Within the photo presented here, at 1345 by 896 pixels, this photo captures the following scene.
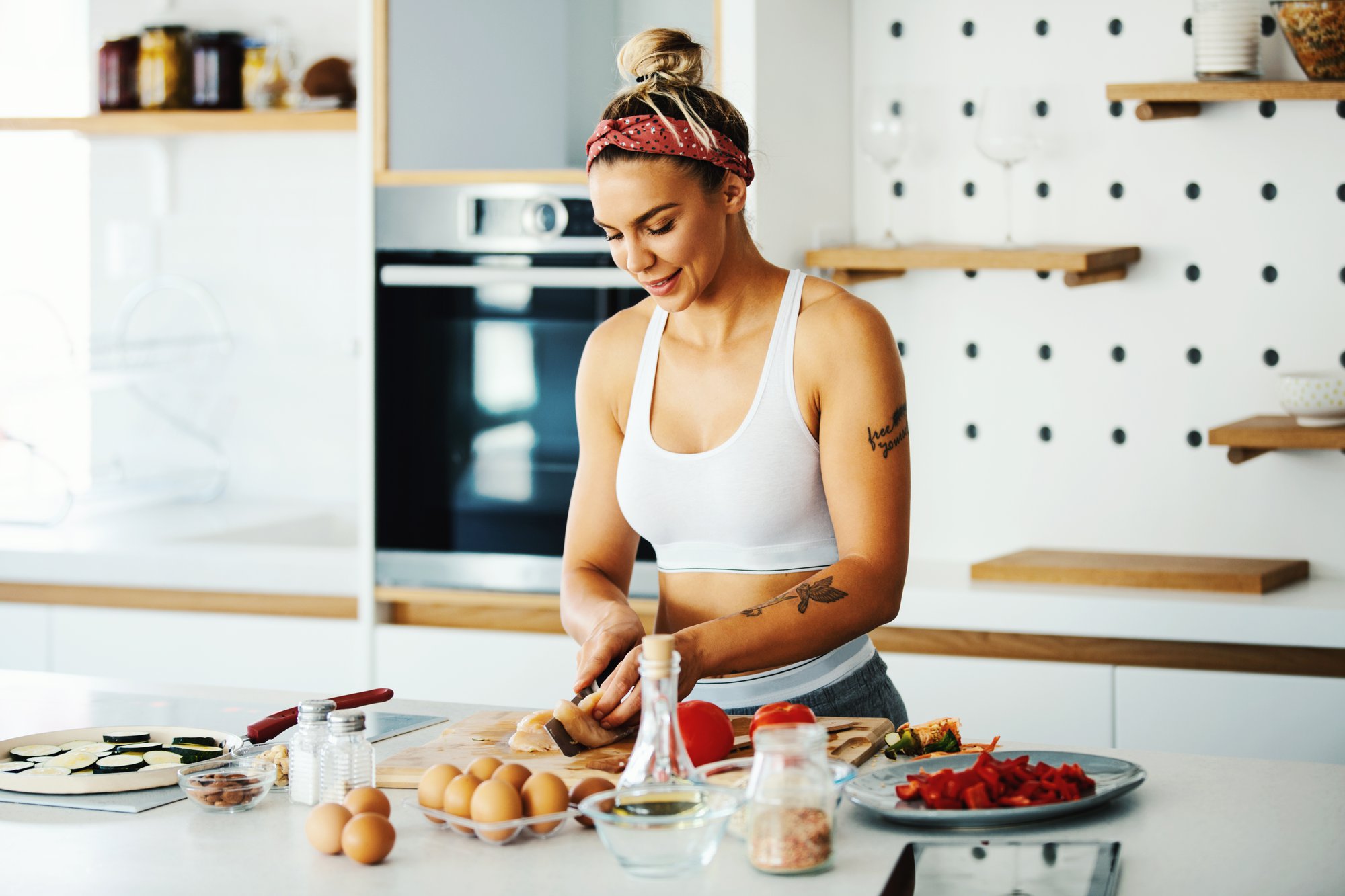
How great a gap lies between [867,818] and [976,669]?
4.47 feet

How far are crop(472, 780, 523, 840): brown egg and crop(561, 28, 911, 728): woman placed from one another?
12.7 inches

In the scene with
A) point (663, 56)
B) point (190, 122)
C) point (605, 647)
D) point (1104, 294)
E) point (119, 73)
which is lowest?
point (605, 647)

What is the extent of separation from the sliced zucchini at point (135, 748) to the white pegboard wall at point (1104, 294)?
1859mm

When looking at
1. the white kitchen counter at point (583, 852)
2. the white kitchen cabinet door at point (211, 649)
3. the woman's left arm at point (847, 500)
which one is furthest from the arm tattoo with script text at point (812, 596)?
the white kitchen cabinet door at point (211, 649)

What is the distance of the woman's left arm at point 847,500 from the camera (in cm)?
162

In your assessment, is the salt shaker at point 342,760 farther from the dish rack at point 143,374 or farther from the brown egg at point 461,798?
the dish rack at point 143,374

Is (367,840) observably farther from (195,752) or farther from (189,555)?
(189,555)

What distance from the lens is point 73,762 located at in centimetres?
147

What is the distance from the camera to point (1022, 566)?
8.84 feet

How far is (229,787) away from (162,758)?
17 centimetres

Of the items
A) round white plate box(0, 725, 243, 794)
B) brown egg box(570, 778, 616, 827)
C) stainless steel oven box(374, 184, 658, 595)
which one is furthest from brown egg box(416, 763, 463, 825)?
stainless steel oven box(374, 184, 658, 595)

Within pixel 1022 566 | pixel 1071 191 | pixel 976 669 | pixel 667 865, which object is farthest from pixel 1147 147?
pixel 667 865

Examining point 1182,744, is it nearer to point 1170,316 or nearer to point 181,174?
point 1170,316

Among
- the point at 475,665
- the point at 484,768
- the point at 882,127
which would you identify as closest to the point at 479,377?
the point at 475,665
